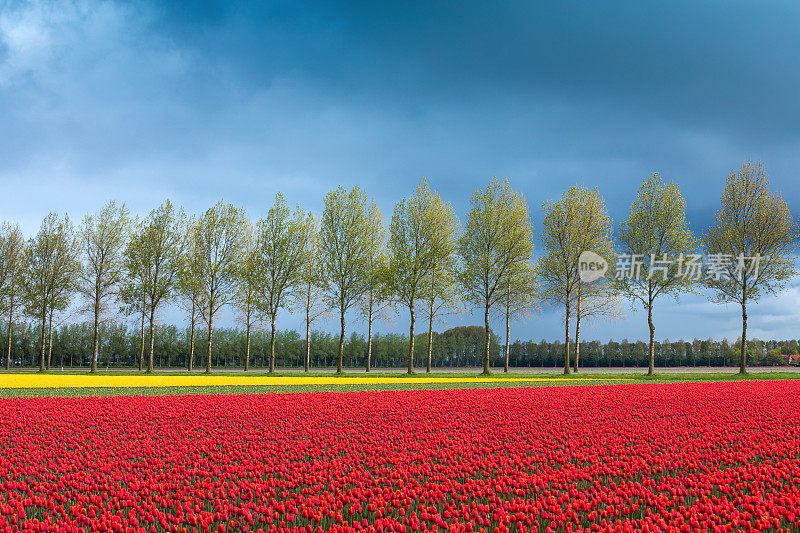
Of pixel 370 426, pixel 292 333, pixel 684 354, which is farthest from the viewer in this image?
pixel 684 354

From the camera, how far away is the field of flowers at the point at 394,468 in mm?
6277

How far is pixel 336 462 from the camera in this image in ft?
29.5

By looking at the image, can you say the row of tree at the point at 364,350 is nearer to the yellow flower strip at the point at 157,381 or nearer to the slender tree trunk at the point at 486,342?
the slender tree trunk at the point at 486,342

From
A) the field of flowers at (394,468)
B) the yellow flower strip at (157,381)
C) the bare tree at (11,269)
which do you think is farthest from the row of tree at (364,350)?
the field of flowers at (394,468)

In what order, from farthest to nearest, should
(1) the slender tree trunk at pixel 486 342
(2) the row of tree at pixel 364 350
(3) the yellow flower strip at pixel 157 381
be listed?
(2) the row of tree at pixel 364 350 < (1) the slender tree trunk at pixel 486 342 < (3) the yellow flower strip at pixel 157 381

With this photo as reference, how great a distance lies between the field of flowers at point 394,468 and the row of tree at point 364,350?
110194 mm

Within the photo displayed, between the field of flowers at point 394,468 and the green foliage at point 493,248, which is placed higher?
the green foliage at point 493,248

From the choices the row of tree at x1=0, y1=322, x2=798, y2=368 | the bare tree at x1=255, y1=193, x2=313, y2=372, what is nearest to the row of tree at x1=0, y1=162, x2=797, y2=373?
the bare tree at x1=255, y1=193, x2=313, y2=372

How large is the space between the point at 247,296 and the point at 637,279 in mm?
35594

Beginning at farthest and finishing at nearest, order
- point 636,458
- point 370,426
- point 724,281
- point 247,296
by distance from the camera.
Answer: point 247,296
point 724,281
point 370,426
point 636,458

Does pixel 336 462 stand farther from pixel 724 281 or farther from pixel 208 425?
pixel 724 281

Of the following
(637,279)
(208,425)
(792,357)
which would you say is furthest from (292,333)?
(792,357)

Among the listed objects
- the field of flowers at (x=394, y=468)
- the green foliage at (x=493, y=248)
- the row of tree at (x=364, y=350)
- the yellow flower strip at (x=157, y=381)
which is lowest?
the row of tree at (x=364, y=350)

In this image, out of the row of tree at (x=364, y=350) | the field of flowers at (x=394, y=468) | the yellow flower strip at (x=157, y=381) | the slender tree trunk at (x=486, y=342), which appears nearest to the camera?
the field of flowers at (x=394, y=468)
